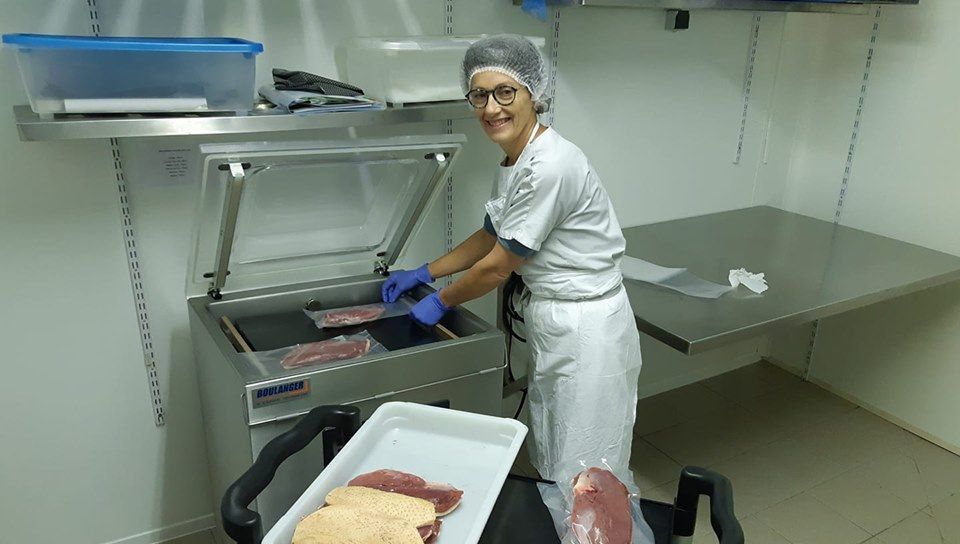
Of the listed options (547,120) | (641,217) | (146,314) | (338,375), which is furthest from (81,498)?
(641,217)

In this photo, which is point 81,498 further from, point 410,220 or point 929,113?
point 929,113

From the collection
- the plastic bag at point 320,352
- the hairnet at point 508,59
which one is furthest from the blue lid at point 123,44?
the plastic bag at point 320,352

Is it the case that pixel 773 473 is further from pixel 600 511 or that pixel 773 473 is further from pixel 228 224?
pixel 228 224

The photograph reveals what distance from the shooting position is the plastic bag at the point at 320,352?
1.37m

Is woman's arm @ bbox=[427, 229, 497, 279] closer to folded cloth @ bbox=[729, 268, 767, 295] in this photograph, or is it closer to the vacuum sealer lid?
the vacuum sealer lid

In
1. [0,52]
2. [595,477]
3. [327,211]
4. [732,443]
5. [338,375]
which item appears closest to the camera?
[595,477]

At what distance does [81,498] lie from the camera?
5.94 ft

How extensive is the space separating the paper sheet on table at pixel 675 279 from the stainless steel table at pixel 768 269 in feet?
0.08

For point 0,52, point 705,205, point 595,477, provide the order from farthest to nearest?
point 705,205, point 0,52, point 595,477

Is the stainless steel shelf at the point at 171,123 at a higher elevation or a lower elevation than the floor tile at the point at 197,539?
higher

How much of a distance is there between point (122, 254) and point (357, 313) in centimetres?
61

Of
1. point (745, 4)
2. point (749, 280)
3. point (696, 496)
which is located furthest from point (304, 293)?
point (745, 4)

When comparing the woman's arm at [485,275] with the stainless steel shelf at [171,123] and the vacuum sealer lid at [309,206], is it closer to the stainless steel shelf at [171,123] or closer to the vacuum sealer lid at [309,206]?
the vacuum sealer lid at [309,206]

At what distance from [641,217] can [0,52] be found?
2.02 m
